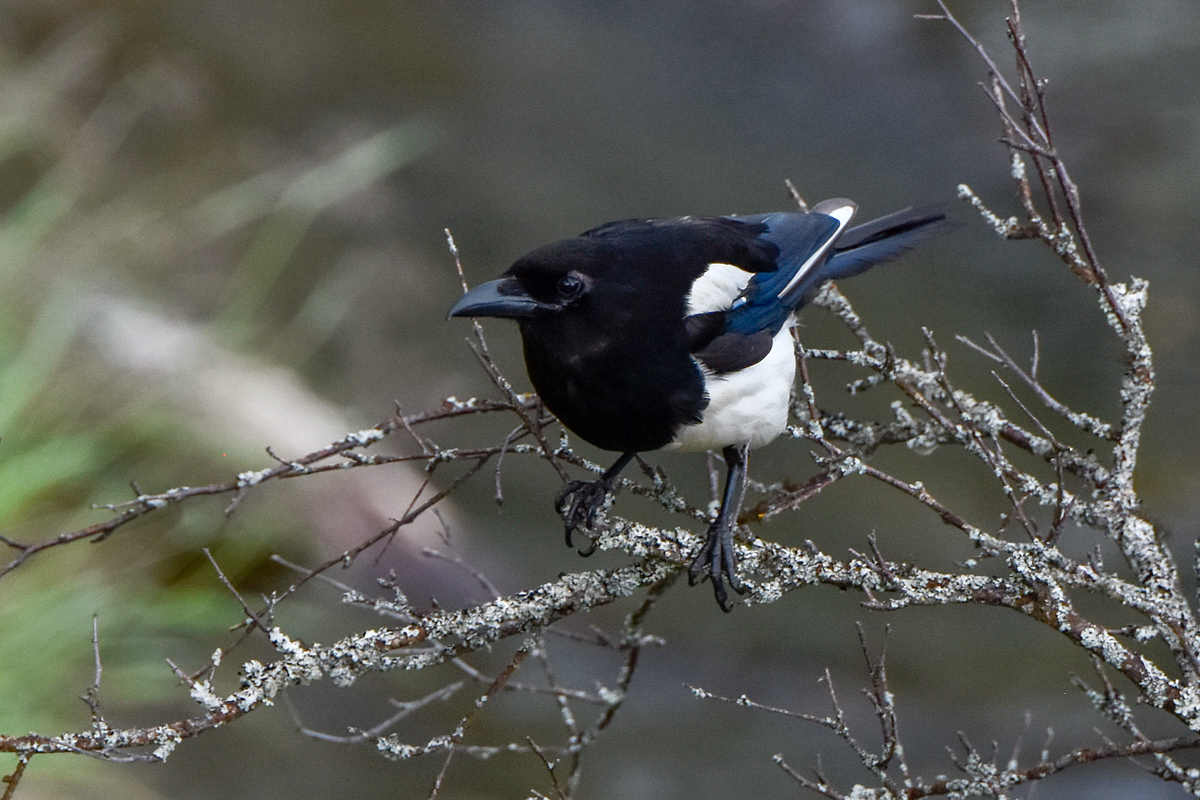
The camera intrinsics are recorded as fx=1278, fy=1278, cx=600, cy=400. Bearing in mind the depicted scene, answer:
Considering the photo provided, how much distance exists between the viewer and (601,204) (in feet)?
15.5

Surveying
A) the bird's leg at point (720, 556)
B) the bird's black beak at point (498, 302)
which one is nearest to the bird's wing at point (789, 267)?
the bird's leg at point (720, 556)

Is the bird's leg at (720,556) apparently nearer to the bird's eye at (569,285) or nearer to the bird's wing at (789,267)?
the bird's wing at (789,267)

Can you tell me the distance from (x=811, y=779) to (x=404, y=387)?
1922mm

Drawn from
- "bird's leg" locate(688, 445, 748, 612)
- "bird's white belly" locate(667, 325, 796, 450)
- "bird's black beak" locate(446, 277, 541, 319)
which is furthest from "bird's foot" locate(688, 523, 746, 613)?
"bird's black beak" locate(446, 277, 541, 319)

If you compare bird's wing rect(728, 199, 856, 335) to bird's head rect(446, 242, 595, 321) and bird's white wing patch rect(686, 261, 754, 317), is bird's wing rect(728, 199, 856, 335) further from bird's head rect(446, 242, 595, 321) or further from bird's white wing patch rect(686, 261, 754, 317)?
bird's head rect(446, 242, 595, 321)

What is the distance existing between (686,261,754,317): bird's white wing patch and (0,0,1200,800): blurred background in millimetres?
1341

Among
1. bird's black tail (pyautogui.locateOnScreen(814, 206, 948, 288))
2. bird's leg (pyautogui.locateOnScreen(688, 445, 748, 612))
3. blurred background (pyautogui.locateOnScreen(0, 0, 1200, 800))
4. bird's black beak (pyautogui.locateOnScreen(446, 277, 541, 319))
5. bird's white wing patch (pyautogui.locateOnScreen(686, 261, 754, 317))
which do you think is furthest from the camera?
blurred background (pyautogui.locateOnScreen(0, 0, 1200, 800))

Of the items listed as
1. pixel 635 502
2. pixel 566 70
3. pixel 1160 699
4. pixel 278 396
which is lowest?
pixel 635 502

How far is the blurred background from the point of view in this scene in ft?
9.58

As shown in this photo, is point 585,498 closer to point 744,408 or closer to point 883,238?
point 744,408

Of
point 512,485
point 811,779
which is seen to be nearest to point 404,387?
point 512,485

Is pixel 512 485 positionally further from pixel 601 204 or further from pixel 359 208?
pixel 359 208

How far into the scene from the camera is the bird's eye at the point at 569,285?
1.76m

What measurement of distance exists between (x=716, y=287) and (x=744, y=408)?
0.20 meters
